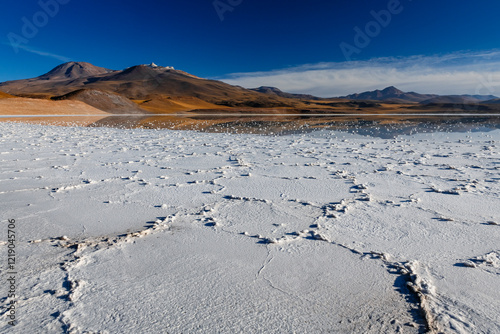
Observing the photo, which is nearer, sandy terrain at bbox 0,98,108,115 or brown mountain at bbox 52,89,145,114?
sandy terrain at bbox 0,98,108,115

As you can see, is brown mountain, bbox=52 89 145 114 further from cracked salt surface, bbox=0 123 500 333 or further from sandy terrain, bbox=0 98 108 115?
cracked salt surface, bbox=0 123 500 333

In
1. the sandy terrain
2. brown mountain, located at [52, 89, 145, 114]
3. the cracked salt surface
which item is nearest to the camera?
the cracked salt surface

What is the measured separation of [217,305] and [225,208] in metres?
1.51

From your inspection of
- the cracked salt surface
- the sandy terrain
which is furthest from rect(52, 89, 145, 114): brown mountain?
the cracked salt surface

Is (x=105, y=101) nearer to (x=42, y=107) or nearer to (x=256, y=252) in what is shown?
(x=42, y=107)

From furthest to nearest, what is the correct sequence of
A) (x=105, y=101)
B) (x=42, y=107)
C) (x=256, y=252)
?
(x=105, y=101) → (x=42, y=107) → (x=256, y=252)

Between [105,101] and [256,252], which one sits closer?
[256,252]

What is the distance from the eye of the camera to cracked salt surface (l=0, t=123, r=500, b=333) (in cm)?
154

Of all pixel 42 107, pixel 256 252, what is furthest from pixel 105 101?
pixel 256 252

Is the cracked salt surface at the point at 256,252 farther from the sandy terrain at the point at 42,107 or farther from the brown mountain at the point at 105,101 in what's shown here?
the brown mountain at the point at 105,101

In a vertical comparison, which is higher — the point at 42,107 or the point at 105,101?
the point at 105,101

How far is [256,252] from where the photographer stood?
7.20ft

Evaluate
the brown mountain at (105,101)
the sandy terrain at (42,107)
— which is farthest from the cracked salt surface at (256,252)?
the brown mountain at (105,101)

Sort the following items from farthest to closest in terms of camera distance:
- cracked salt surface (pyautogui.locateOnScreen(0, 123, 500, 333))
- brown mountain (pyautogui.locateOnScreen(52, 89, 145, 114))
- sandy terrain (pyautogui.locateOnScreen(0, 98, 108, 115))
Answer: brown mountain (pyautogui.locateOnScreen(52, 89, 145, 114)) → sandy terrain (pyautogui.locateOnScreen(0, 98, 108, 115)) → cracked salt surface (pyautogui.locateOnScreen(0, 123, 500, 333))
